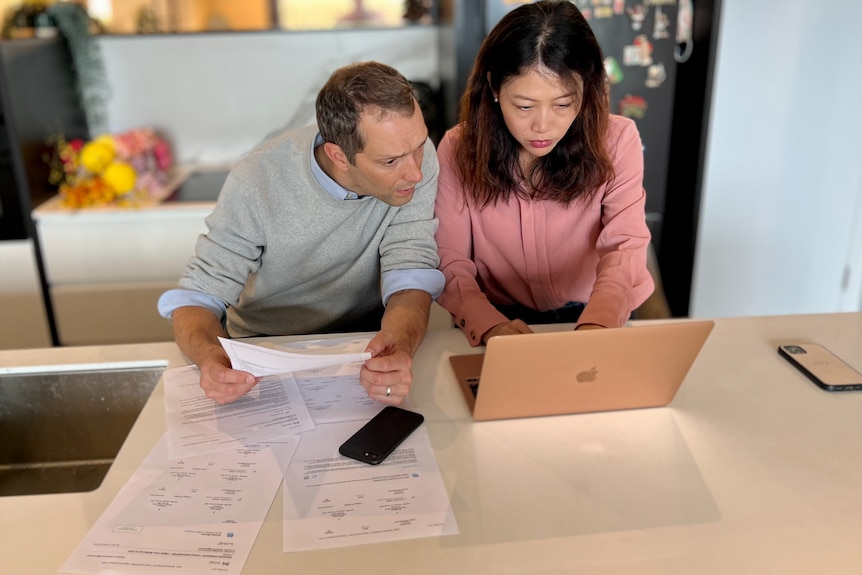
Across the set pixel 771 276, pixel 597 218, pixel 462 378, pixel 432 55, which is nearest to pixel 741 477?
pixel 462 378

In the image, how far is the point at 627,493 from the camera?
1007 millimetres

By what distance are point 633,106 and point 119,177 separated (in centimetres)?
186

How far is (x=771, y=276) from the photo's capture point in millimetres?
2947

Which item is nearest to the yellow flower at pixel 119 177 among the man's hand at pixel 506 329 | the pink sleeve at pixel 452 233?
the pink sleeve at pixel 452 233

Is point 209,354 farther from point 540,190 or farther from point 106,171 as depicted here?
point 106,171

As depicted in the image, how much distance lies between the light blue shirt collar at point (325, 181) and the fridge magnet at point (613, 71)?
58.9 inches

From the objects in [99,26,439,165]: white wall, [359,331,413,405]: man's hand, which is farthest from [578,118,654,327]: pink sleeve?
[99,26,439,165]: white wall

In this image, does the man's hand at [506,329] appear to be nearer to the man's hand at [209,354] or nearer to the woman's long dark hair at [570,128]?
the woman's long dark hair at [570,128]

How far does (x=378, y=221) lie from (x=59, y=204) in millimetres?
1712

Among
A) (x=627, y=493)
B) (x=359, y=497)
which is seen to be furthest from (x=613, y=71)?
(x=359, y=497)

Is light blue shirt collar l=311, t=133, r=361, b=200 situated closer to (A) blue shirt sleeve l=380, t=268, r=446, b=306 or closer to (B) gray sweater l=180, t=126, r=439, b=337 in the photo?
(B) gray sweater l=180, t=126, r=439, b=337

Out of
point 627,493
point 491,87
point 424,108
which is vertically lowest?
point 627,493

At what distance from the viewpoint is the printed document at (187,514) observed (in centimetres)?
89

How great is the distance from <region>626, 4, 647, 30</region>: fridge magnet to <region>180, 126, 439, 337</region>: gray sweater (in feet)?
4.61
